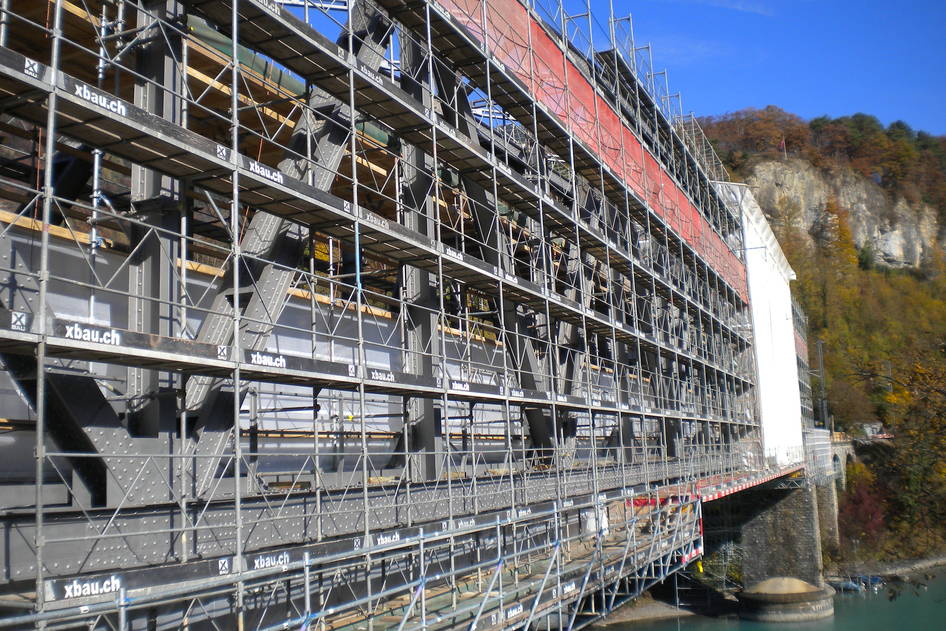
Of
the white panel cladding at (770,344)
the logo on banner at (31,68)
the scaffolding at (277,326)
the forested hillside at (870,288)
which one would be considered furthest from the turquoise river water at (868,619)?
the logo on banner at (31,68)

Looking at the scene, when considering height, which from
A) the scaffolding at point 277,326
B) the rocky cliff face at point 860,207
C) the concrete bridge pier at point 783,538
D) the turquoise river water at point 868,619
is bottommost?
the turquoise river water at point 868,619

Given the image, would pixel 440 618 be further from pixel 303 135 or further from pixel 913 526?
pixel 913 526

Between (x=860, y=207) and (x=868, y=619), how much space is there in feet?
299

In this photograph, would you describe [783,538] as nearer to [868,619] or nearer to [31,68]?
[868,619]

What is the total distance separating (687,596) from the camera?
39938mm

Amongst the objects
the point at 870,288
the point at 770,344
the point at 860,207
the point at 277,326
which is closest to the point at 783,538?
the point at 770,344

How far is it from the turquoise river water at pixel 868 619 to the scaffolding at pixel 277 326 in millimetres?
16365

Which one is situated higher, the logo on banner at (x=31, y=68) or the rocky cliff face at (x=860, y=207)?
the rocky cliff face at (x=860, y=207)

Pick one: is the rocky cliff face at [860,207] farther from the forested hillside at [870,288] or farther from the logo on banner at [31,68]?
the logo on banner at [31,68]

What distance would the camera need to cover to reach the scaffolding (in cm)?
847

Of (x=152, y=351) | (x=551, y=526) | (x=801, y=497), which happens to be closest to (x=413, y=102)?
(x=152, y=351)

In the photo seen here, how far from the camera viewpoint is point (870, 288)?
9606cm

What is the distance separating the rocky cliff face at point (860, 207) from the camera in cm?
11156

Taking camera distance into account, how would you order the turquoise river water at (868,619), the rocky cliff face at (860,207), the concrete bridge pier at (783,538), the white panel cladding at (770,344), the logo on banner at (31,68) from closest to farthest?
the logo on banner at (31,68) → the turquoise river water at (868,619) → the concrete bridge pier at (783,538) → the white panel cladding at (770,344) → the rocky cliff face at (860,207)
